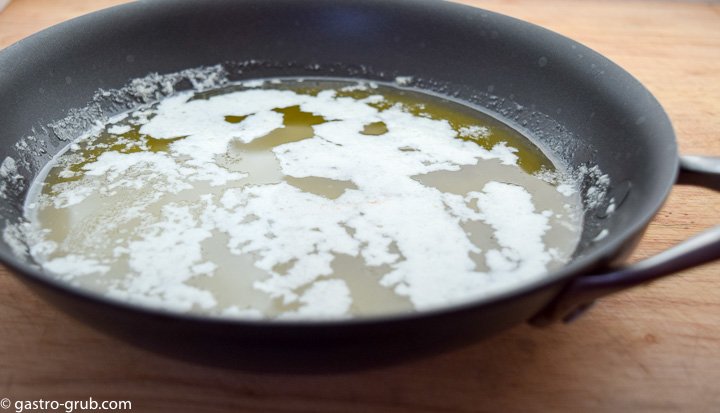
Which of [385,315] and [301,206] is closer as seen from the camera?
[385,315]

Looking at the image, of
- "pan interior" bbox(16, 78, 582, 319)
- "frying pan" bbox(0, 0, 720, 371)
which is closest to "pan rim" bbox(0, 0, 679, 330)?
"frying pan" bbox(0, 0, 720, 371)

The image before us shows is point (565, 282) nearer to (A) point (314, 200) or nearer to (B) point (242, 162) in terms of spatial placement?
(A) point (314, 200)

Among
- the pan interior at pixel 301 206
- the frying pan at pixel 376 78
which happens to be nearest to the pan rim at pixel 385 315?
the frying pan at pixel 376 78

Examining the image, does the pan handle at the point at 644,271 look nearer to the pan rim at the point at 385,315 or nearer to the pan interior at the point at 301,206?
the pan rim at the point at 385,315

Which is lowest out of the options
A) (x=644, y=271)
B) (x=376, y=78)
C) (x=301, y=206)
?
(x=644, y=271)

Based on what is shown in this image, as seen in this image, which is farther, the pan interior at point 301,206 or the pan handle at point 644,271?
the pan interior at point 301,206

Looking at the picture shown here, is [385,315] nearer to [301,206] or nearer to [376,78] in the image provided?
[301,206]

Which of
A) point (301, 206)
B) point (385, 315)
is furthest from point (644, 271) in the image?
point (301, 206)

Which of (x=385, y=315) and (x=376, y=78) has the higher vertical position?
(x=376, y=78)

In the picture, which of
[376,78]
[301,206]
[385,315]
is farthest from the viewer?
[376,78]
